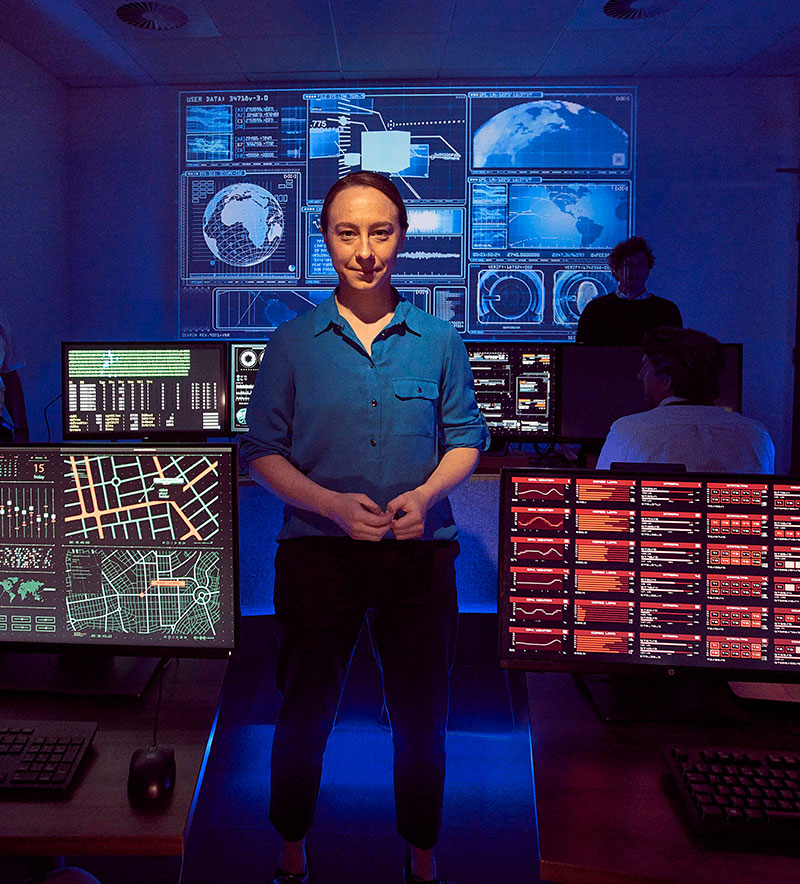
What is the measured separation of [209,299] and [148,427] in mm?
1933

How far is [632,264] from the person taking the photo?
139 inches

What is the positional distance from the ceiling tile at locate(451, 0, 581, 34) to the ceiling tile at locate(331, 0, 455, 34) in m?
0.08

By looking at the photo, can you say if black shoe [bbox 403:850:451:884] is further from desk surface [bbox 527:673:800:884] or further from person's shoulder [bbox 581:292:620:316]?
person's shoulder [bbox 581:292:620:316]

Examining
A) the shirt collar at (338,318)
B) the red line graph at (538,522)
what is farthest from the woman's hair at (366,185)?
the red line graph at (538,522)

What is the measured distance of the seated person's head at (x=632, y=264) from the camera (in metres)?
3.53

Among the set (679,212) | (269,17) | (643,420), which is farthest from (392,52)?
(643,420)

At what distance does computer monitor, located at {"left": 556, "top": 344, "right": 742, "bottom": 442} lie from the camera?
2.83m

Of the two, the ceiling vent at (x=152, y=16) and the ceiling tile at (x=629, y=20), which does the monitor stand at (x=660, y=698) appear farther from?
the ceiling vent at (x=152, y=16)

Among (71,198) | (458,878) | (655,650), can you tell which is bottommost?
(458,878)

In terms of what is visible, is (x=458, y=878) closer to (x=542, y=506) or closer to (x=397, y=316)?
(x=542, y=506)

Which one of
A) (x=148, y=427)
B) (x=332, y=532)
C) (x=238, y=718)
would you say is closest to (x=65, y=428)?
(x=148, y=427)

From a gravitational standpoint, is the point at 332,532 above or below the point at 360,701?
above

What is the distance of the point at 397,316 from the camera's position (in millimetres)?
1425

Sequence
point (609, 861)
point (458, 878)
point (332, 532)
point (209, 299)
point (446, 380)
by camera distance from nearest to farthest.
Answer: point (609, 861) < point (332, 532) < point (446, 380) < point (458, 878) < point (209, 299)
